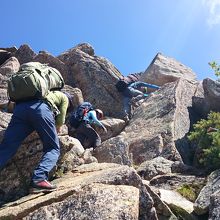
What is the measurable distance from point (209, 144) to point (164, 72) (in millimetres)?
17866

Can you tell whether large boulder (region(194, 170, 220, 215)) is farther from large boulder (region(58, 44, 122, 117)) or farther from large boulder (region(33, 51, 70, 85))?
large boulder (region(33, 51, 70, 85))

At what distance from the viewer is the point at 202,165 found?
16.2 m

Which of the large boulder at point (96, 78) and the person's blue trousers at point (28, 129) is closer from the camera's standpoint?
the person's blue trousers at point (28, 129)

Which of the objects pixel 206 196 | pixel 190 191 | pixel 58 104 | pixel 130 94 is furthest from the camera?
pixel 130 94

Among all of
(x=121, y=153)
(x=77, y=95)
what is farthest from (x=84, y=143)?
(x=77, y=95)

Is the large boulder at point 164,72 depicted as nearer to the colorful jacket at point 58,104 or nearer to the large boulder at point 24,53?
the large boulder at point 24,53

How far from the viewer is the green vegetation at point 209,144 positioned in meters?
14.7

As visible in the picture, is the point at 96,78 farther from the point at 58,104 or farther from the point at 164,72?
the point at 58,104

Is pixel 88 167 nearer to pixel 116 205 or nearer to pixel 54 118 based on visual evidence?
pixel 54 118

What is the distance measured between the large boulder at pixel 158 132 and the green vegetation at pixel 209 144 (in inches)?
77.0

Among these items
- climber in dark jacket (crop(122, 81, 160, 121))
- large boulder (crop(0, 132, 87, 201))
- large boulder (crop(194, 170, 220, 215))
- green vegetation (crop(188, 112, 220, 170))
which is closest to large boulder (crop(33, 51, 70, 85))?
climber in dark jacket (crop(122, 81, 160, 121))

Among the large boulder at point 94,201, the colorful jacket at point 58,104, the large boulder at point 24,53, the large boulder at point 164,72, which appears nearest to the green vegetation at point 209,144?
the large boulder at point 94,201

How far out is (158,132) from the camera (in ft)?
70.9

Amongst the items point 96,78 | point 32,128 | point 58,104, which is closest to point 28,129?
point 32,128
